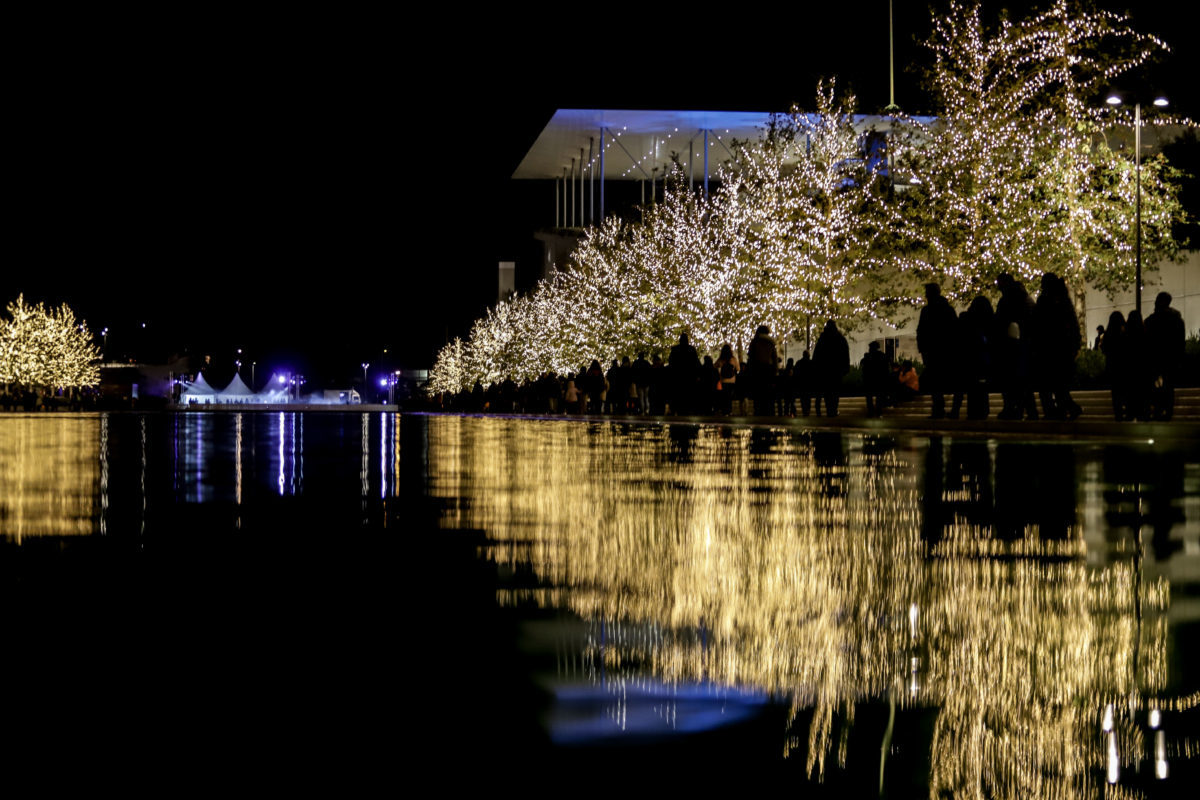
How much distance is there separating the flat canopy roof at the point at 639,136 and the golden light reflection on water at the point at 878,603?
62.9 meters

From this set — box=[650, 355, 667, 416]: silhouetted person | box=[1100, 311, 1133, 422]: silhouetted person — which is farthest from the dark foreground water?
box=[650, 355, 667, 416]: silhouetted person

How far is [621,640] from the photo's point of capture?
4684 mm

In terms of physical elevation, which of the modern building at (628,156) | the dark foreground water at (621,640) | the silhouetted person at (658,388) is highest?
the modern building at (628,156)

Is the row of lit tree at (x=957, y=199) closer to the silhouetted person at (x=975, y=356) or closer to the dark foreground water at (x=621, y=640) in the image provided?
the silhouetted person at (x=975, y=356)

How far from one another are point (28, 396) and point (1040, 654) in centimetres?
9637

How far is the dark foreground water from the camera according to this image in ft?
10.6

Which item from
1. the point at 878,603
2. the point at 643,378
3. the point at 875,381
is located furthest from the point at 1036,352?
the point at 643,378

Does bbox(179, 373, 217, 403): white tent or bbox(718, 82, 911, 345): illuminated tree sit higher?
bbox(718, 82, 911, 345): illuminated tree

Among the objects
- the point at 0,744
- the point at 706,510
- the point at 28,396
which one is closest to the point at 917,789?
the point at 0,744

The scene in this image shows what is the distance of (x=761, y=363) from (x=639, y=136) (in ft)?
168

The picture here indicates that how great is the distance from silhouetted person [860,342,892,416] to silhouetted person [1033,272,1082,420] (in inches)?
354

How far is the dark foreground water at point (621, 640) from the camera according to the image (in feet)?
10.6

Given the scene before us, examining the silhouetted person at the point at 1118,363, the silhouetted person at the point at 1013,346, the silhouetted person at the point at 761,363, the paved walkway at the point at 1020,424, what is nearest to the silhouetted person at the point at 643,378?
the paved walkway at the point at 1020,424

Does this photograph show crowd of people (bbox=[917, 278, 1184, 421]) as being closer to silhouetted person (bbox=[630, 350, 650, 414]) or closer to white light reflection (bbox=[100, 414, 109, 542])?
white light reflection (bbox=[100, 414, 109, 542])
